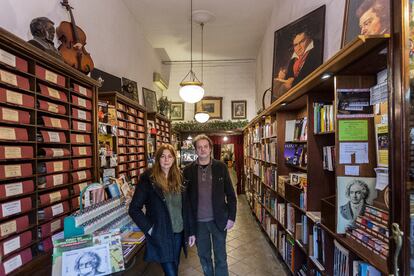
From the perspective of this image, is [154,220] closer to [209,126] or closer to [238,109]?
[209,126]

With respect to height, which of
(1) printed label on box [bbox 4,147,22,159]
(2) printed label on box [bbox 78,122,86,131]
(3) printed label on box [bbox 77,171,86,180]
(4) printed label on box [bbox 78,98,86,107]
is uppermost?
(4) printed label on box [bbox 78,98,86,107]

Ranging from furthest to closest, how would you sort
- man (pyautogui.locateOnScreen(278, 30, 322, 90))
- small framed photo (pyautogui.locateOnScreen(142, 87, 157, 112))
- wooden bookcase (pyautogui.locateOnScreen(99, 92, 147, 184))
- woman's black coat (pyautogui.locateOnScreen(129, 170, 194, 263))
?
1. small framed photo (pyautogui.locateOnScreen(142, 87, 157, 112))
2. wooden bookcase (pyautogui.locateOnScreen(99, 92, 147, 184))
3. man (pyautogui.locateOnScreen(278, 30, 322, 90))
4. woman's black coat (pyautogui.locateOnScreen(129, 170, 194, 263))

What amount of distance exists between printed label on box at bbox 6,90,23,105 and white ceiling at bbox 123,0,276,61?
3.88 m

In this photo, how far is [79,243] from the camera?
169 cm

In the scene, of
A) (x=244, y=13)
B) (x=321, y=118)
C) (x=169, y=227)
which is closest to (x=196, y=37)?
(x=244, y=13)

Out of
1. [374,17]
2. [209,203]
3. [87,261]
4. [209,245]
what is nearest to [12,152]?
[87,261]

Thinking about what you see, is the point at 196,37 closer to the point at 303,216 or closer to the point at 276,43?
the point at 276,43

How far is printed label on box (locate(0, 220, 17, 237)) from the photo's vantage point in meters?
1.72

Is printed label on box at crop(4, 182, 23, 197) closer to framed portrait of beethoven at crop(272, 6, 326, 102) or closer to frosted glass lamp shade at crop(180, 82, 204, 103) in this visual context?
framed portrait of beethoven at crop(272, 6, 326, 102)

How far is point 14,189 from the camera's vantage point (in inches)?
73.0

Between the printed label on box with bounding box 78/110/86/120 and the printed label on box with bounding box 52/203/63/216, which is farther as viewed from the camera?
the printed label on box with bounding box 78/110/86/120

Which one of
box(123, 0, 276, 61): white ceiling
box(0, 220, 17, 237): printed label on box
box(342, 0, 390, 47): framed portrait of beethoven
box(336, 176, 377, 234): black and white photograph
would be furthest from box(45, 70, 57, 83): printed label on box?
box(123, 0, 276, 61): white ceiling

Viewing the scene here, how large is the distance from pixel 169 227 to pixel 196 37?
18.3 feet

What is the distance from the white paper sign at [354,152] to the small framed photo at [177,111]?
7.30 metres
